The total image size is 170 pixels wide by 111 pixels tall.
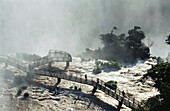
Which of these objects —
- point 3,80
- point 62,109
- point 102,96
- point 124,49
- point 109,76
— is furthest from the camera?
point 124,49

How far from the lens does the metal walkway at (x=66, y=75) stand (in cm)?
2220

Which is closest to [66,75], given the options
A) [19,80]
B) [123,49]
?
[19,80]

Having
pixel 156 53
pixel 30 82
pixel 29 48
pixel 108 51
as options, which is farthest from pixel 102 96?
pixel 29 48

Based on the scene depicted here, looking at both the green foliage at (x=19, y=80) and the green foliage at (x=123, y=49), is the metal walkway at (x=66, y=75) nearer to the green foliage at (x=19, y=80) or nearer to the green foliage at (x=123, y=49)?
the green foliage at (x=19, y=80)

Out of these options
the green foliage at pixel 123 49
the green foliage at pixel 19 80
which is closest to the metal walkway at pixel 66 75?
the green foliage at pixel 19 80

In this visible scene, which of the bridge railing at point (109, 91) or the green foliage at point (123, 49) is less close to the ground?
the green foliage at point (123, 49)

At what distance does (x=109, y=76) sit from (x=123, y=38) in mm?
30083

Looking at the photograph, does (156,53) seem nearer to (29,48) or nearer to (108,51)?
(108,51)

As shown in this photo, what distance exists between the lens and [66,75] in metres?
27.6

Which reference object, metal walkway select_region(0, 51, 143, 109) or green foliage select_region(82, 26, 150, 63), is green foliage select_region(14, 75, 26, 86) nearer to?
metal walkway select_region(0, 51, 143, 109)

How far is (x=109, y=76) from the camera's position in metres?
34.8

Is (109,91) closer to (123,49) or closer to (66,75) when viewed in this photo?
(66,75)

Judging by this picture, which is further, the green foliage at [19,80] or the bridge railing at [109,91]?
the green foliage at [19,80]

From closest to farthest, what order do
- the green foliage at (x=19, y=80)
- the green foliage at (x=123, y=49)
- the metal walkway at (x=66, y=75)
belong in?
the metal walkway at (x=66, y=75)
the green foliage at (x=19, y=80)
the green foliage at (x=123, y=49)
